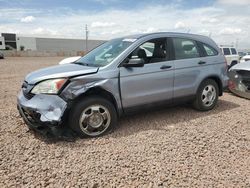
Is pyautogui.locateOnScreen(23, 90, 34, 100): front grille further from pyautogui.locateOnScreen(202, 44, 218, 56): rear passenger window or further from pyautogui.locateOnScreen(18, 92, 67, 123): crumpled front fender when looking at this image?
pyautogui.locateOnScreen(202, 44, 218, 56): rear passenger window

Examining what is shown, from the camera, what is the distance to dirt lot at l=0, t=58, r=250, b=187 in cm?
273

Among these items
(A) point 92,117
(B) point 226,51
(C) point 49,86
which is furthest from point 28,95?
(B) point 226,51

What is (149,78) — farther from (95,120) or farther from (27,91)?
(27,91)

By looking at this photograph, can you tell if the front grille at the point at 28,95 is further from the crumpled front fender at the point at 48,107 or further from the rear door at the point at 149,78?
the rear door at the point at 149,78

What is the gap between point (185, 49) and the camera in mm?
4957

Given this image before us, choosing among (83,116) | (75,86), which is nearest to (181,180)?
(83,116)

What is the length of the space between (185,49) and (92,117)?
97.4 inches

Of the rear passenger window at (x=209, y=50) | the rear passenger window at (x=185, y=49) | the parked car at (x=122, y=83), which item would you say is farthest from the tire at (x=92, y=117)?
the rear passenger window at (x=209, y=50)

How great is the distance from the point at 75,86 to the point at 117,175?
152cm

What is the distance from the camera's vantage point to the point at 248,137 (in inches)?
156

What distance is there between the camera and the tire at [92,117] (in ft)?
12.1

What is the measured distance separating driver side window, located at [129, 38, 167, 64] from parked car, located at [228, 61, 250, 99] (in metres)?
3.06

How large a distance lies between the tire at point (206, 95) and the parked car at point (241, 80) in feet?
5.35

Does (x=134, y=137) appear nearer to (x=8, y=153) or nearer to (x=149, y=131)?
(x=149, y=131)
